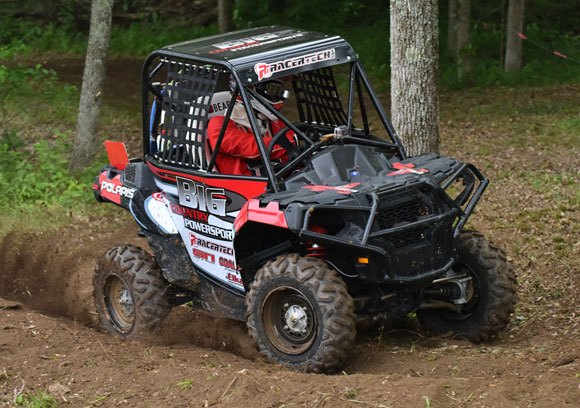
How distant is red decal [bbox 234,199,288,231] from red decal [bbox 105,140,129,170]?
70.8 inches

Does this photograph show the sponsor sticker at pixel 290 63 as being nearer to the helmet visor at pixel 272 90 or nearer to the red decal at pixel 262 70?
the red decal at pixel 262 70

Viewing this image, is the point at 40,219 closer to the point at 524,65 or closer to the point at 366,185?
the point at 366,185

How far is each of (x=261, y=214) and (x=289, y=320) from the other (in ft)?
2.45

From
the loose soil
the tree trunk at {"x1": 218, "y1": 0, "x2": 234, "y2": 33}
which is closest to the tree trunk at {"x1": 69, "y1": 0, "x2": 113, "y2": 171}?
the loose soil

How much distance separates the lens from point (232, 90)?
23.8ft

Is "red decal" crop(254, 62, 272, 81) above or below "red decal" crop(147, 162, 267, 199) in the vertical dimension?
above

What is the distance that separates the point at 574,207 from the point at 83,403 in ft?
21.3

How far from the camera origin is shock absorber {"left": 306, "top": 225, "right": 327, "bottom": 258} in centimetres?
680

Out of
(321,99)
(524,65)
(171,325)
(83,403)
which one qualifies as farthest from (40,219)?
(524,65)

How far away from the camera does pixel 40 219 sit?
1165cm

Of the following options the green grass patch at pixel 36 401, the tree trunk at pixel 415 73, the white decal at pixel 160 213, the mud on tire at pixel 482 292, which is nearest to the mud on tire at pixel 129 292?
the white decal at pixel 160 213

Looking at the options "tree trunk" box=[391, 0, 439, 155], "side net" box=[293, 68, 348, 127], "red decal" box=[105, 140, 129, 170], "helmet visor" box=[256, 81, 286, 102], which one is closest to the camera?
"helmet visor" box=[256, 81, 286, 102]

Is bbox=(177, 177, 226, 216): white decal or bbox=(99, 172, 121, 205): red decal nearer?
bbox=(177, 177, 226, 216): white decal

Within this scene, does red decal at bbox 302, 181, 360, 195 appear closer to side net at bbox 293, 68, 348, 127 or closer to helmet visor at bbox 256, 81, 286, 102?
helmet visor at bbox 256, 81, 286, 102
